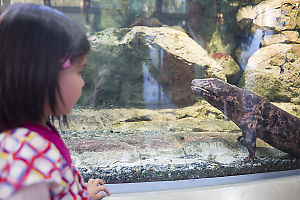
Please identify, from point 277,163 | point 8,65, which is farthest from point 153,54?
point 277,163

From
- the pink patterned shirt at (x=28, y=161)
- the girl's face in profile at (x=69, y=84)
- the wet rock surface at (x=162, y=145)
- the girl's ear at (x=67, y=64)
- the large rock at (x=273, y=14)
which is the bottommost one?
the wet rock surface at (x=162, y=145)

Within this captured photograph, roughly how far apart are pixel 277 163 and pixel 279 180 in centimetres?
24

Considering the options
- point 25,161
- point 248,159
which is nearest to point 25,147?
point 25,161

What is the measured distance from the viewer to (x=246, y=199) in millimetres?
1626

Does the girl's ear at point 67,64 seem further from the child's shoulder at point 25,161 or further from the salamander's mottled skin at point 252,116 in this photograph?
the salamander's mottled skin at point 252,116

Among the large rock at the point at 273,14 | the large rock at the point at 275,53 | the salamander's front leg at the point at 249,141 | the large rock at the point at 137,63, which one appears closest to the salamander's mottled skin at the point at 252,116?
the salamander's front leg at the point at 249,141

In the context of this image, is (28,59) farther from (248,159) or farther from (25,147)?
(248,159)

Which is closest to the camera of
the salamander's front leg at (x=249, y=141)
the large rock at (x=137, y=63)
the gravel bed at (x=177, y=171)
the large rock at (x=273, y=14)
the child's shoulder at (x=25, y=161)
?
the child's shoulder at (x=25, y=161)

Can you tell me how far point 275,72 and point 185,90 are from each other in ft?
2.68

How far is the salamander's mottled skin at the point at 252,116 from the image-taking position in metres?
2.03

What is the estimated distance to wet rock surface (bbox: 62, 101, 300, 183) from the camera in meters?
1.77

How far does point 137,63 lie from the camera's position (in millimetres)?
1824

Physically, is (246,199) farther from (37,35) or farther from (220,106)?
(37,35)

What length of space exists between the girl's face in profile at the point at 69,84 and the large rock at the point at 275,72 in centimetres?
155
